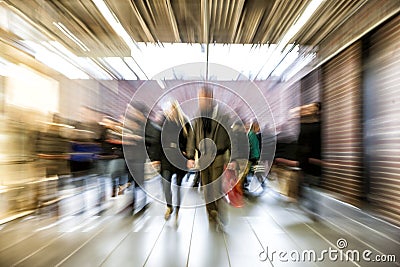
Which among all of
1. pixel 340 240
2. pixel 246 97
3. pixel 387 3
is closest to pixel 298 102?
pixel 246 97

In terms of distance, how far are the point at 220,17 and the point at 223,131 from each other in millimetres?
1243

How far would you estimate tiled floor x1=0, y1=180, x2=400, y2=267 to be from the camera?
1.95m

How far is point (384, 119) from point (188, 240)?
2368 millimetres

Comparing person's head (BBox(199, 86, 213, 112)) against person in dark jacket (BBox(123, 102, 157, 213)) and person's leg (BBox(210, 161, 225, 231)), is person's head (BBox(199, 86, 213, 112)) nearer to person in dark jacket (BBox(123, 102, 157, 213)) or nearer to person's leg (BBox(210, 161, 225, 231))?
person's leg (BBox(210, 161, 225, 231))

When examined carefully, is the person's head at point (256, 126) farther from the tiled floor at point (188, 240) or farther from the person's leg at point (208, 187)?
the person's leg at point (208, 187)

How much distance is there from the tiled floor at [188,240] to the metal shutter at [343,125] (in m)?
0.67

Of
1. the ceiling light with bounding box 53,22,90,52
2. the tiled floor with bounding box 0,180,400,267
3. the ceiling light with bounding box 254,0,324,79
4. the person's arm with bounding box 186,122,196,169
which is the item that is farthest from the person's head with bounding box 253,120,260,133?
the ceiling light with bounding box 53,22,90,52

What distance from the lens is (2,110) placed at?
10.2ft

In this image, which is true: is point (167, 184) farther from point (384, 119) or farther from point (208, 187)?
point (384, 119)

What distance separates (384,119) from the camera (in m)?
3.04

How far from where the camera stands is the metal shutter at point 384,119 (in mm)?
2793

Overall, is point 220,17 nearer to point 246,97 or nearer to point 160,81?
point 160,81

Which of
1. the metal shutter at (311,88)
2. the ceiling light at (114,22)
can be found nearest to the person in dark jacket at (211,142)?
the ceiling light at (114,22)

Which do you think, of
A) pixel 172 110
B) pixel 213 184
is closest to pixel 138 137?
pixel 172 110
